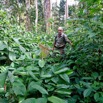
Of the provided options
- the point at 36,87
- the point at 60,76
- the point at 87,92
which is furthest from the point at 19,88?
the point at 87,92

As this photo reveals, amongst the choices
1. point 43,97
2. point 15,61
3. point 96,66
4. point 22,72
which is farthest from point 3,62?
point 43,97

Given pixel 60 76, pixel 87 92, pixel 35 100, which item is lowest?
pixel 87 92

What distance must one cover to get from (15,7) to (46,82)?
70.3 feet

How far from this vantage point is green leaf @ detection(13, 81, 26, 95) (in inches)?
86.9

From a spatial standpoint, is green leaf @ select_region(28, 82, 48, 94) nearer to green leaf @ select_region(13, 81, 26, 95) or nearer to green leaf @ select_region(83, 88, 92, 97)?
green leaf @ select_region(13, 81, 26, 95)

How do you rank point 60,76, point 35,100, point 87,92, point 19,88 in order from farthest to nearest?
point 87,92
point 60,76
point 19,88
point 35,100

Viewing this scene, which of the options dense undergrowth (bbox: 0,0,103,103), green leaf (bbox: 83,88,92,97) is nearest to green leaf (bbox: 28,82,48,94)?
dense undergrowth (bbox: 0,0,103,103)

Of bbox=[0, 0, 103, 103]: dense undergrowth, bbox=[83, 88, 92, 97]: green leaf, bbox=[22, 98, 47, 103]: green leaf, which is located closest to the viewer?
bbox=[22, 98, 47, 103]: green leaf

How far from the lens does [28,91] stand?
226 centimetres

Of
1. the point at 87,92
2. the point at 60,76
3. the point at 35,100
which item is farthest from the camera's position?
the point at 87,92

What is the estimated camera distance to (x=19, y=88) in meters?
2.24

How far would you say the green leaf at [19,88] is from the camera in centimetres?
221

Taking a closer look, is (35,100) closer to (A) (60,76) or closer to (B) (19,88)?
(B) (19,88)

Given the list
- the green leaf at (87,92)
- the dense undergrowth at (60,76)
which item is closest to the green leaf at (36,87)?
the dense undergrowth at (60,76)
